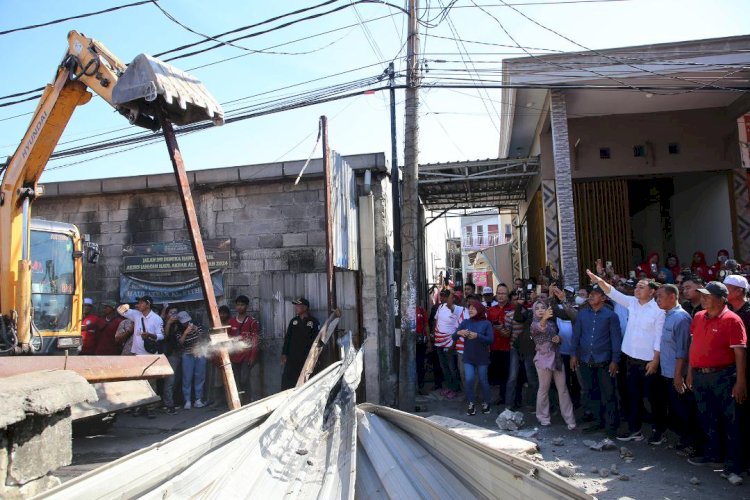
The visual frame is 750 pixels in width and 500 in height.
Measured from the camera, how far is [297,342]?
847 cm

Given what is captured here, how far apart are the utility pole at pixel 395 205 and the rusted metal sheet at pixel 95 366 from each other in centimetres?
405

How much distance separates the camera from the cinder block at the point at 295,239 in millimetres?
9398

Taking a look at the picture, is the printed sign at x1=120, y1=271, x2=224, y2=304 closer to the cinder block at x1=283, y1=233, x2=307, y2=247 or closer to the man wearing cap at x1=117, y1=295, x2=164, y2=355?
the man wearing cap at x1=117, y1=295, x2=164, y2=355

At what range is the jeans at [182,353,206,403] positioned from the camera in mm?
9039

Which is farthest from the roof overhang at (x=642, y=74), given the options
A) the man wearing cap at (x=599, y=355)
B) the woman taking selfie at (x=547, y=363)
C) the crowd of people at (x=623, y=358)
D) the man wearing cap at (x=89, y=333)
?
the man wearing cap at (x=89, y=333)

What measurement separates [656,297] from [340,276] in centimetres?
471

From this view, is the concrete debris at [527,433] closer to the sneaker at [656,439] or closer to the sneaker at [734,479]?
the sneaker at [656,439]

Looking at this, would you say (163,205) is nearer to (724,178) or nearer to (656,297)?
(656,297)

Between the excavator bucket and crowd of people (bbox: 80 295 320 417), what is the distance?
388 centimetres

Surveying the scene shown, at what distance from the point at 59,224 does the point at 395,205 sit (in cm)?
504

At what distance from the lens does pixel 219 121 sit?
5773 mm

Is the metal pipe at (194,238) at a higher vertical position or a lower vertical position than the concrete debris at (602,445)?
higher

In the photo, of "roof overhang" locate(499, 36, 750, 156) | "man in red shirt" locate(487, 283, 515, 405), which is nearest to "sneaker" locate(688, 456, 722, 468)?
"man in red shirt" locate(487, 283, 515, 405)

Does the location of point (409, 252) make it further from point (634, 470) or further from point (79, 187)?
point (79, 187)
